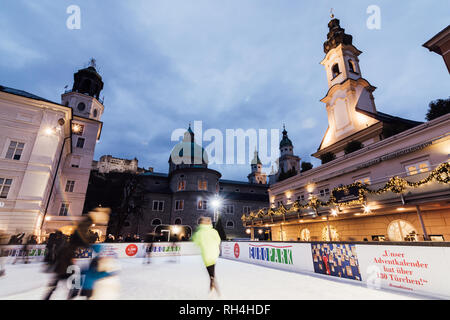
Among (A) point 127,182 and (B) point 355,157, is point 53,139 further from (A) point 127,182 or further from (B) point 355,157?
(B) point 355,157

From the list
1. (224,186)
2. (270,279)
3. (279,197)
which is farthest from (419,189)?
(224,186)

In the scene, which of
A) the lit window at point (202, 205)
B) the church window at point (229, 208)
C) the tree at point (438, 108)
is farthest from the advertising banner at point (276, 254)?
the church window at point (229, 208)

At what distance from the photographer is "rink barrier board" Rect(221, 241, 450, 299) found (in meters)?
5.52

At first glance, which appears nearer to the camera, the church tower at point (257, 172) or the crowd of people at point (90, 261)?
the crowd of people at point (90, 261)

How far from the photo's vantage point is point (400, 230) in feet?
42.8

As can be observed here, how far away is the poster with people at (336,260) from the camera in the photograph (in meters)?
7.46

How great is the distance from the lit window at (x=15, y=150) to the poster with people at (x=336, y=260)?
84.1 feet

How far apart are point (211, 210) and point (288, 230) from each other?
67.9ft

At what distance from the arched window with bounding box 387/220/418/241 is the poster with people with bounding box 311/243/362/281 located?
757cm

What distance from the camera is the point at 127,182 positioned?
3762cm

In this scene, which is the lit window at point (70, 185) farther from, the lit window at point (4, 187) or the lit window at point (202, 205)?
the lit window at point (202, 205)

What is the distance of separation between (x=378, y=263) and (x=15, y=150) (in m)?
27.9

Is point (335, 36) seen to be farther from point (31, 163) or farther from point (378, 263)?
point (31, 163)

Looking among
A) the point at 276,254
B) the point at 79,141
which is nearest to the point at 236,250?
the point at 276,254
